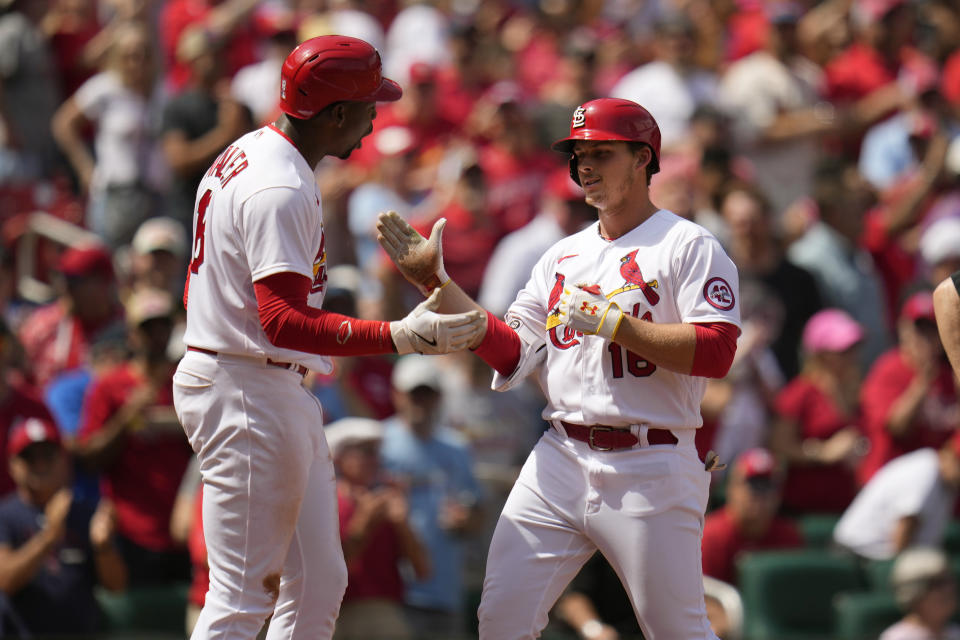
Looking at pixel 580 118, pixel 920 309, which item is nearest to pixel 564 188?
pixel 920 309

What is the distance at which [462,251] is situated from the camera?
394 inches

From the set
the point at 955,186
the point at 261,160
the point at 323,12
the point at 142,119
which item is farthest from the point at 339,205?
the point at 261,160

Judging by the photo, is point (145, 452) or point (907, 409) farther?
point (907, 409)

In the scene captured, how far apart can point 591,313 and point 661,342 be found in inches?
9.1

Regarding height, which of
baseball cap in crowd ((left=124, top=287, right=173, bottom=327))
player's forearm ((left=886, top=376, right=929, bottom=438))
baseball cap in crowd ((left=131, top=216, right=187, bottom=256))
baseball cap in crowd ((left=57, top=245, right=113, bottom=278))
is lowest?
player's forearm ((left=886, top=376, right=929, bottom=438))

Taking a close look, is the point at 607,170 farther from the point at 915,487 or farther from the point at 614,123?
the point at 915,487

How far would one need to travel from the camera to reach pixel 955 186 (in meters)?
11.0

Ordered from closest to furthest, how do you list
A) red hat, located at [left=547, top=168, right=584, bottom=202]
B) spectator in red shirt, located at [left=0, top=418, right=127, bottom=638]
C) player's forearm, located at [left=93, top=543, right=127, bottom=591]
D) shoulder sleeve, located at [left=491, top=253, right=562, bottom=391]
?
shoulder sleeve, located at [left=491, top=253, right=562, bottom=391] → spectator in red shirt, located at [left=0, top=418, right=127, bottom=638] → player's forearm, located at [left=93, top=543, right=127, bottom=591] → red hat, located at [left=547, top=168, right=584, bottom=202]

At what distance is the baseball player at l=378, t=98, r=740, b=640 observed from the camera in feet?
15.7

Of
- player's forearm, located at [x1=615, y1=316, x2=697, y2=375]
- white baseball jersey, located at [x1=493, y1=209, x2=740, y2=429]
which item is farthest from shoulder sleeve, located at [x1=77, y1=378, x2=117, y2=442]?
player's forearm, located at [x1=615, y1=316, x2=697, y2=375]

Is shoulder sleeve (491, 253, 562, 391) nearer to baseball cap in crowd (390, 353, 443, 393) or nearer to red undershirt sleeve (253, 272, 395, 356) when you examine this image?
red undershirt sleeve (253, 272, 395, 356)

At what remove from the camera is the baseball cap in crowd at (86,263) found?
8438 mm

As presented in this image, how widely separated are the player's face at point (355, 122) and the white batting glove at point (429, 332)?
23.6 inches

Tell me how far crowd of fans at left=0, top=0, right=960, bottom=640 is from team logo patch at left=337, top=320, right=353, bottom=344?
8.40 feet
